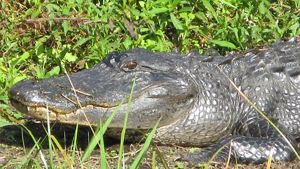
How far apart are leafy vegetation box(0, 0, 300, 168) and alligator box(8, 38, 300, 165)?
870 millimetres

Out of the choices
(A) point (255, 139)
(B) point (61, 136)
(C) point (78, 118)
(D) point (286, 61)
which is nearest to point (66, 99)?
(C) point (78, 118)

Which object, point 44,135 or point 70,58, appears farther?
point 70,58

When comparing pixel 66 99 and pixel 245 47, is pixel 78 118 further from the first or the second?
pixel 245 47

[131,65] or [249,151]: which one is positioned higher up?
[131,65]

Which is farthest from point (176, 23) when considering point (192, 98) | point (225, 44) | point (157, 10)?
point (192, 98)

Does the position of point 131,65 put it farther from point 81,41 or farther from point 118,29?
point 118,29

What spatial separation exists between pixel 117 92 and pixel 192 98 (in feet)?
1.78

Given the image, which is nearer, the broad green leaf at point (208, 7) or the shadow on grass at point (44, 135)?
the shadow on grass at point (44, 135)

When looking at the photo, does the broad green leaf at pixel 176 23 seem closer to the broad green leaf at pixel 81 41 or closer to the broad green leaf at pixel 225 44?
the broad green leaf at pixel 225 44

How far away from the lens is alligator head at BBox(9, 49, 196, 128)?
5.29 meters

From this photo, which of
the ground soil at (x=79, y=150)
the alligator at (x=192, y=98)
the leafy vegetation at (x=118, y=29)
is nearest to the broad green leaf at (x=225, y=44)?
the leafy vegetation at (x=118, y=29)

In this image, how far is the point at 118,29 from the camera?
6.87 metres

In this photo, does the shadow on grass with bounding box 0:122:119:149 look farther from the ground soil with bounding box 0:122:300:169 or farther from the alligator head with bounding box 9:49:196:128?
the alligator head with bounding box 9:49:196:128

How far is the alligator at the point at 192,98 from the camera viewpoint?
5.37 m
